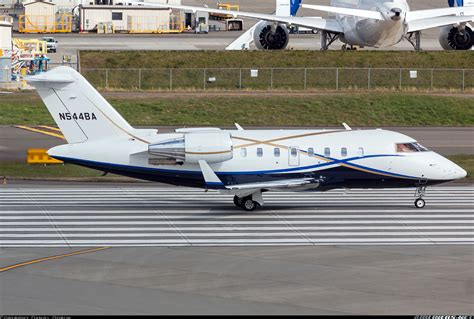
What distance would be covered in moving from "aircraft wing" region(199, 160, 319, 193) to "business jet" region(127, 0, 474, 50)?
103ft

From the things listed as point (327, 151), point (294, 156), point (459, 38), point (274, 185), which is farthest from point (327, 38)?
point (274, 185)

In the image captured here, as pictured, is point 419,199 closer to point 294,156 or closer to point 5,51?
point 294,156

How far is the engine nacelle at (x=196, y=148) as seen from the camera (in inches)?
1359

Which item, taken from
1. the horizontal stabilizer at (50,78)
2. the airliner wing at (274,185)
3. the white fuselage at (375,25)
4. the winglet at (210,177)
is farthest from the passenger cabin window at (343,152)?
the white fuselage at (375,25)

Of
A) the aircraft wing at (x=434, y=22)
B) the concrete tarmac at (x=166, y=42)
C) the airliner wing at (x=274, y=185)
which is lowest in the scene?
the airliner wing at (x=274, y=185)

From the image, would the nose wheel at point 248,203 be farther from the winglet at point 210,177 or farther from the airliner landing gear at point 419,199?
the airliner landing gear at point 419,199

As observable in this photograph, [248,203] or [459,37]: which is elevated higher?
[459,37]

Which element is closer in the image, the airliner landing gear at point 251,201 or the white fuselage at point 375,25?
the airliner landing gear at point 251,201

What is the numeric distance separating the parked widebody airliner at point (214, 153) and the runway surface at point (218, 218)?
1277 mm

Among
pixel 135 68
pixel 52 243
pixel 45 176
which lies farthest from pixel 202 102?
pixel 52 243

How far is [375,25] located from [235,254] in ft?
151

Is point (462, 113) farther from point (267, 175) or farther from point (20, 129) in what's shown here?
point (267, 175)

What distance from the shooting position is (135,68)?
74.6m

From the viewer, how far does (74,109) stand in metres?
35.0
